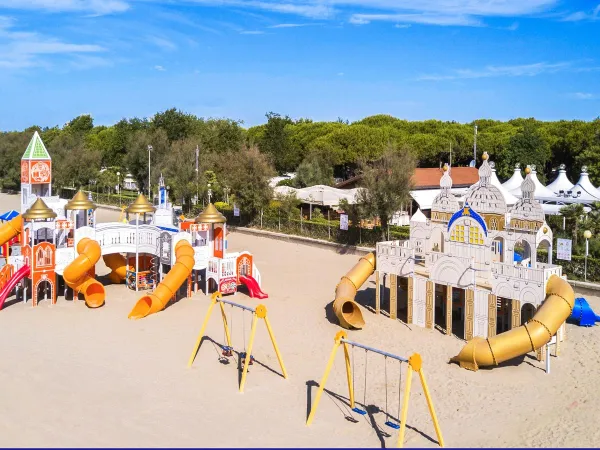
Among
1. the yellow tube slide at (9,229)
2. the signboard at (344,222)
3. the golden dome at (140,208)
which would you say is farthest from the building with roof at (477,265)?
the yellow tube slide at (9,229)

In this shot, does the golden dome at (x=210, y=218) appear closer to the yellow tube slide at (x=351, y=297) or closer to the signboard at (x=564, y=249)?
the yellow tube slide at (x=351, y=297)

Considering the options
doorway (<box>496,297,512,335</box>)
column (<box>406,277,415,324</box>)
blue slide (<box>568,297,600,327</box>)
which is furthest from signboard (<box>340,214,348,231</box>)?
blue slide (<box>568,297,600,327</box>)

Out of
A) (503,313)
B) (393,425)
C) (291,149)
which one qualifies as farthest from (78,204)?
(291,149)

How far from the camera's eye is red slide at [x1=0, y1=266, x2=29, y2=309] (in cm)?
1989

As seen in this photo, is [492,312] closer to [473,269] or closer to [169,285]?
[473,269]

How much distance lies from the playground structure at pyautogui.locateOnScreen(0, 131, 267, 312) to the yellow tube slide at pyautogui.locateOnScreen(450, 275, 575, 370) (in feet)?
29.0

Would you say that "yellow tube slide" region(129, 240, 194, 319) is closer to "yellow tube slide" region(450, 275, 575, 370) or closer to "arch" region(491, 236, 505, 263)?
"yellow tube slide" region(450, 275, 575, 370)

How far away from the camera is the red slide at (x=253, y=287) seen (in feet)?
72.0

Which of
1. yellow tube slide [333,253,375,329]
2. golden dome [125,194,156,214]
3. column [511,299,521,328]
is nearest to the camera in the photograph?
column [511,299,521,328]

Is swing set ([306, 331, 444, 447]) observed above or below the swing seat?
above

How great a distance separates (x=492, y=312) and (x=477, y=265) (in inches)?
55.4

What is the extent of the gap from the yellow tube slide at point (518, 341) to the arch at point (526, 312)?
7.60 feet

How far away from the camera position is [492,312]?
1688 centimetres

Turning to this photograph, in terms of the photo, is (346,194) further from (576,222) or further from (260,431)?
(260,431)
